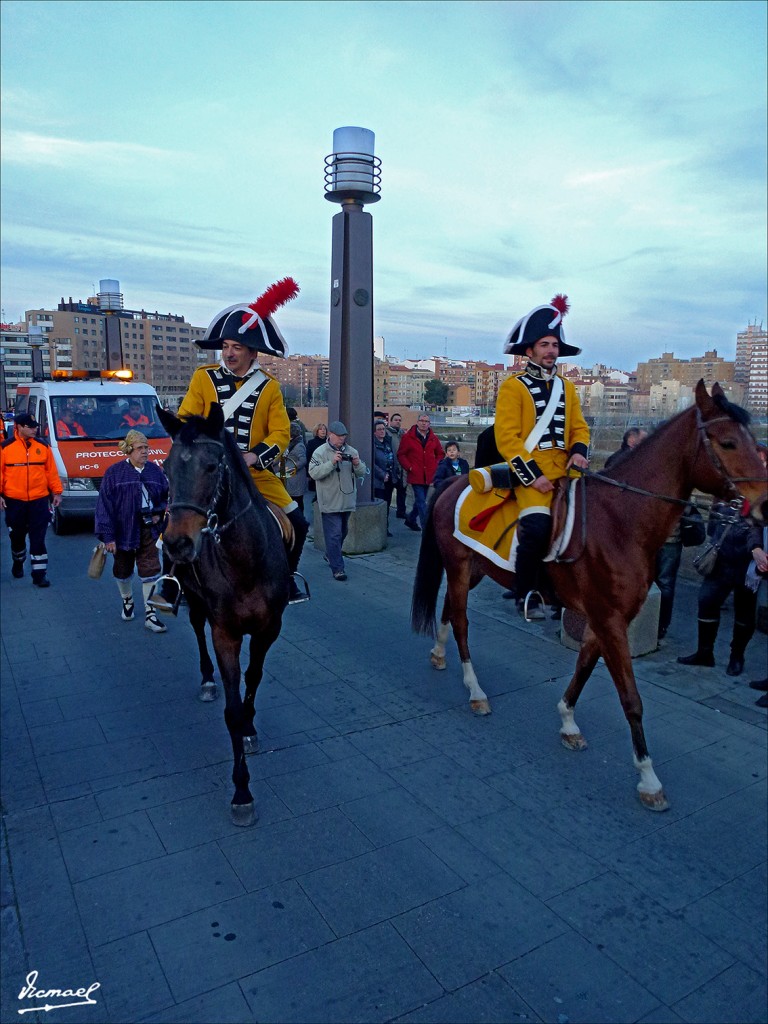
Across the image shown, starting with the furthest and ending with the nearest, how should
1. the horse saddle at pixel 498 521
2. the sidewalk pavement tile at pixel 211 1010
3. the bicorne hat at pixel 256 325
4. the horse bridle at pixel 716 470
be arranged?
the horse saddle at pixel 498 521
the bicorne hat at pixel 256 325
the horse bridle at pixel 716 470
the sidewalk pavement tile at pixel 211 1010

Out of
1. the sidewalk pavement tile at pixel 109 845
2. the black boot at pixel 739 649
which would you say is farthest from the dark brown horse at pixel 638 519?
the sidewalk pavement tile at pixel 109 845

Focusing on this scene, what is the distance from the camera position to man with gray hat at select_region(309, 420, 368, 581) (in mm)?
9977

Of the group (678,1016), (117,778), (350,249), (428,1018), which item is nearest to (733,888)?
(678,1016)

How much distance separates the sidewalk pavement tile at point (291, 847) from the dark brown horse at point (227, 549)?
0.20 m

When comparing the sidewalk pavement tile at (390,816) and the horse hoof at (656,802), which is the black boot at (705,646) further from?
the sidewalk pavement tile at (390,816)

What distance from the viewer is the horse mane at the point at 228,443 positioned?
397 centimetres

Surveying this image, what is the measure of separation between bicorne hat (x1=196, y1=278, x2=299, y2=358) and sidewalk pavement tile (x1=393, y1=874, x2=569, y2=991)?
360 centimetres

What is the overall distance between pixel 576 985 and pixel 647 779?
1711 mm

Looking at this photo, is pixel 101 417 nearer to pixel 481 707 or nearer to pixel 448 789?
pixel 481 707

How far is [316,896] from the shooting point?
370 centimetres

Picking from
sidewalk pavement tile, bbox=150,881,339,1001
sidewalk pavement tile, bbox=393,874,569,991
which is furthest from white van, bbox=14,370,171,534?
sidewalk pavement tile, bbox=393,874,569,991

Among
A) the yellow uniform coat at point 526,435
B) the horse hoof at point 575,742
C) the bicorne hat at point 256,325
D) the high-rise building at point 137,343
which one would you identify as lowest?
the horse hoof at point 575,742

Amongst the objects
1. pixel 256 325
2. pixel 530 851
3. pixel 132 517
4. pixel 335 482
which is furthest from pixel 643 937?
pixel 335 482

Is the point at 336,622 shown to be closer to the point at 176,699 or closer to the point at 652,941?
the point at 176,699
